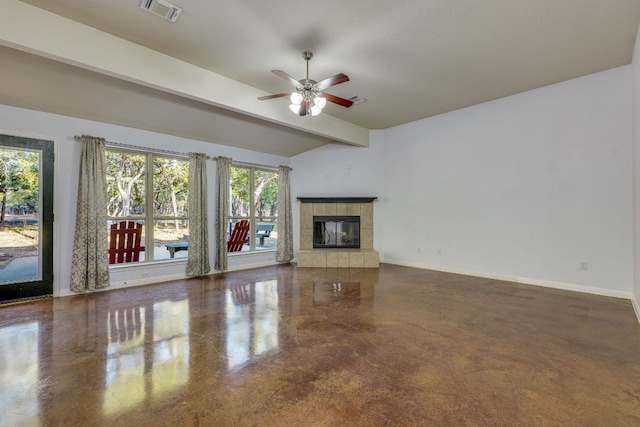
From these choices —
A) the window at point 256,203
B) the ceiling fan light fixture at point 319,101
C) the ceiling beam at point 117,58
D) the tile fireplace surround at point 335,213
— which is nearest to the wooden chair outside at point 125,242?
the window at point 256,203

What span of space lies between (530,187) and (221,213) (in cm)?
567

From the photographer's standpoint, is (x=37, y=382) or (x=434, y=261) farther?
(x=434, y=261)

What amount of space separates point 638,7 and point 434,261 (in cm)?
462

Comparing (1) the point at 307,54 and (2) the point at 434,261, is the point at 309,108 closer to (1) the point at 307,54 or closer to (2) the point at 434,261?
(1) the point at 307,54

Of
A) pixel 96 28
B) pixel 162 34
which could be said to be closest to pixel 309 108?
pixel 162 34

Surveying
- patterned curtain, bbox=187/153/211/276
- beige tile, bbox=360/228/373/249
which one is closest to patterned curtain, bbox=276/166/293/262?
beige tile, bbox=360/228/373/249

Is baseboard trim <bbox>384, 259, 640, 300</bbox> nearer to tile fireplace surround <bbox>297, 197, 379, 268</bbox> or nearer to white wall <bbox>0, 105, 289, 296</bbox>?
tile fireplace surround <bbox>297, 197, 379, 268</bbox>

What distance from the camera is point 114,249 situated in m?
5.03

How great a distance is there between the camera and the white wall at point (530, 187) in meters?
4.23

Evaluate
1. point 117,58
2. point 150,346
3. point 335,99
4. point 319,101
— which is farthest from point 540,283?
point 117,58

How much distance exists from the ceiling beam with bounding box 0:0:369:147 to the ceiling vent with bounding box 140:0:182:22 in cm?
78

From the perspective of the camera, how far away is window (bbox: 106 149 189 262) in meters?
5.11

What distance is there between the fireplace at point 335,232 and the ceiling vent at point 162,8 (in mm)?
5018

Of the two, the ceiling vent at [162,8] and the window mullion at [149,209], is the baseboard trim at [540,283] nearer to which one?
the window mullion at [149,209]
